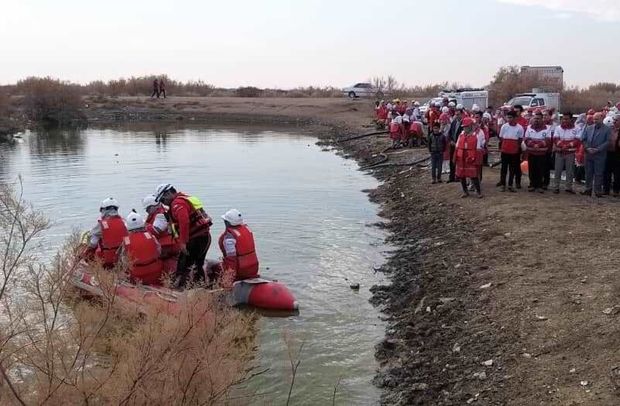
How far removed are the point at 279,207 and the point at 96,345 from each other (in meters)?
13.9

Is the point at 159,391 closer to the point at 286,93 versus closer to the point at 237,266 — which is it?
the point at 237,266

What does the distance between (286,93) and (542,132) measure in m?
69.1

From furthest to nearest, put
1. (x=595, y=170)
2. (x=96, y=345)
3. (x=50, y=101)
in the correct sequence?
1. (x=50, y=101)
2. (x=595, y=170)
3. (x=96, y=345)

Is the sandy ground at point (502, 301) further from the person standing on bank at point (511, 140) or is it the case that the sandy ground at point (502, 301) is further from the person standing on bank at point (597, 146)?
the person standing on bank at point (511, 140)

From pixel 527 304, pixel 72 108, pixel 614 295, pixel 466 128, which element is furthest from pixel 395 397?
pixel 72 108

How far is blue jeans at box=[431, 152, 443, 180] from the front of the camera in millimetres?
17503

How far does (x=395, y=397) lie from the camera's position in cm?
718

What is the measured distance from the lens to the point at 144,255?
977 cm

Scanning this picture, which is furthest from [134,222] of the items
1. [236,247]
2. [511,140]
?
[511,140]

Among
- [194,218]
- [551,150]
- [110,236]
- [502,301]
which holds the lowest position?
[502,301]

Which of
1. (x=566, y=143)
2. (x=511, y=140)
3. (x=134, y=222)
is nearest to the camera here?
(x=134, y=222)

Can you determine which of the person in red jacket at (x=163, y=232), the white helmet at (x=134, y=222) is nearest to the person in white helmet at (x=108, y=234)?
the person in red jacket at (x=163, y=232)

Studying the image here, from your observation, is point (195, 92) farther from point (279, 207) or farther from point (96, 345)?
point (96, 345)

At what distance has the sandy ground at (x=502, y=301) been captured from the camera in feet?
21.2
